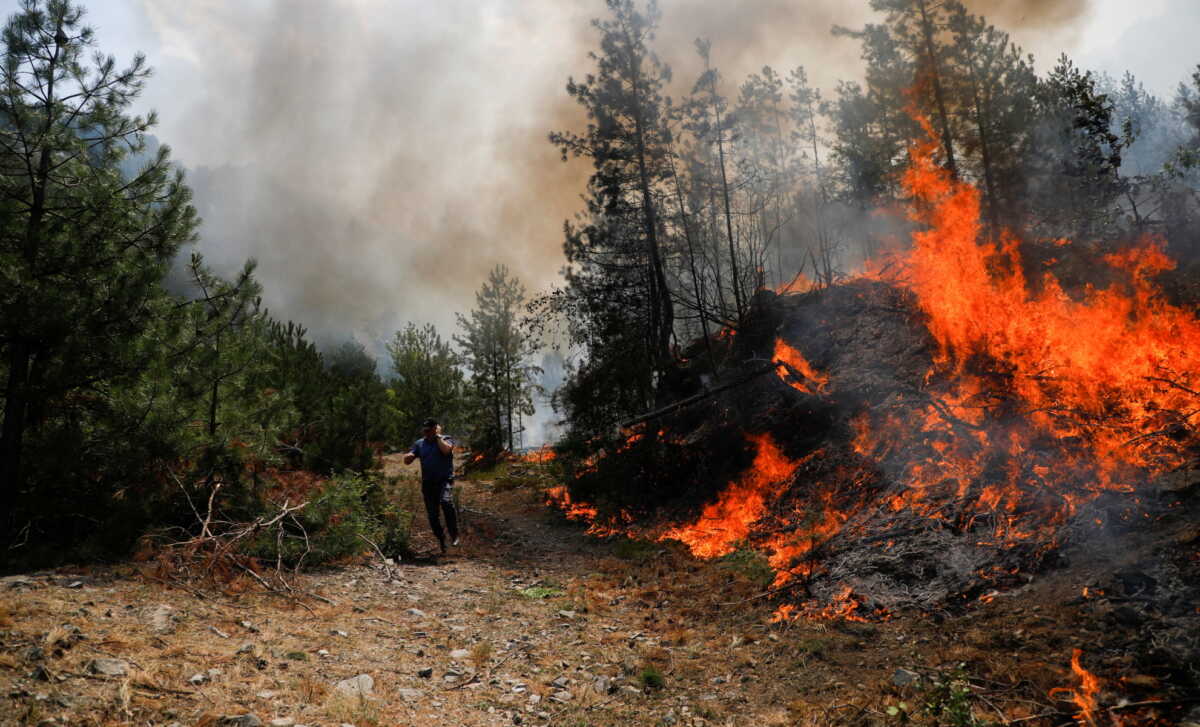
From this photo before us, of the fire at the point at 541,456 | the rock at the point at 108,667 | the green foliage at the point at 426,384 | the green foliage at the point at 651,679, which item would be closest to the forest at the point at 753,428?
the green foliage at the point at 651,679

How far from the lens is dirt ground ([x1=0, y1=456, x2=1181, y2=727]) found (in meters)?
3.46

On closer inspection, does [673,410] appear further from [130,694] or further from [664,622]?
[130,694]

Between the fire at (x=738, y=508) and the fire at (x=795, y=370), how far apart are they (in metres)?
1.44

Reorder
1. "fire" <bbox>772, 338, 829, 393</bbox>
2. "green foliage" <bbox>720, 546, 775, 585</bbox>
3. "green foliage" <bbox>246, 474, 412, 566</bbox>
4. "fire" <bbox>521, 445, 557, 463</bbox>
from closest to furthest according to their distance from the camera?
"green foliage" <bbox>720, 546, 775, 585</bbox> < "green foliage" <bbox>246, 474, 412, 566</bbox> < "fire" <bbox>772, 338, 829, 393</bbox> < "fire" <bbox>521, 445, 557, 463</bbox>

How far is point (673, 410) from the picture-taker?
14680 mm

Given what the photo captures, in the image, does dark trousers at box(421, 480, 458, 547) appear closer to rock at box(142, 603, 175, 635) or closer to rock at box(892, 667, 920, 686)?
rock at box(142, 603, 175, 635)

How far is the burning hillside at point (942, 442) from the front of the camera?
5.50 m

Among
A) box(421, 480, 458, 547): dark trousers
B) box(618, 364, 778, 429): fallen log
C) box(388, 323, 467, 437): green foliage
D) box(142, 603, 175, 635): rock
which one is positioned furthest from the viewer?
box(388, 323, 467, 437): green foliage

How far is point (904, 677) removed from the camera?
415 centimetres

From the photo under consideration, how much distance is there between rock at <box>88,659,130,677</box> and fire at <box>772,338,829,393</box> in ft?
36.7

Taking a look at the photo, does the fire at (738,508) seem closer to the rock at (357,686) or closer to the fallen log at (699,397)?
the fallen log at (699,397)

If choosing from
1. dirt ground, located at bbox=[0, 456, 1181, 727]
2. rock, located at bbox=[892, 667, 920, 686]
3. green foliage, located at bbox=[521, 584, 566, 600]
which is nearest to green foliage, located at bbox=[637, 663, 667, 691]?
dirt ground, located at bbox=[0, 456, 1181, 727]

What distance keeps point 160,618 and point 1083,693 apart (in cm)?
742

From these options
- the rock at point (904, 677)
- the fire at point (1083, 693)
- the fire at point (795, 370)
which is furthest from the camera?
the fire at point (795, 370)
